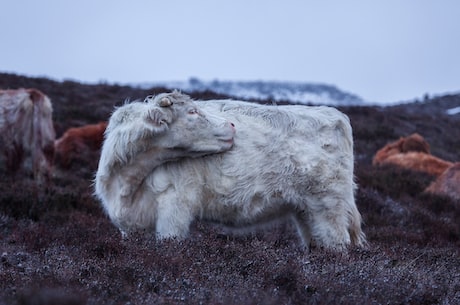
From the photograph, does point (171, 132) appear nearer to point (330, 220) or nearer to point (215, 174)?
point (215, 174)

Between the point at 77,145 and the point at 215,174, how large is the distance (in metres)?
8.74

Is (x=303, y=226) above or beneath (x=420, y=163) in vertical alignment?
above

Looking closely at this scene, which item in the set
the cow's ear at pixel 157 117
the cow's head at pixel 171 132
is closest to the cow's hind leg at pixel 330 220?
the cow's head at pixel 171 132

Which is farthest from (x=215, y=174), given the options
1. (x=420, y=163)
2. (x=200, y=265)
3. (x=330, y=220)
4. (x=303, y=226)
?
(x=420, y=163)

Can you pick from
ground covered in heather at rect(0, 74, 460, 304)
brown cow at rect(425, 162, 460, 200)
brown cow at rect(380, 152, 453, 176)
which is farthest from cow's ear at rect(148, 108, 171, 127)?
brown cow at rect(380, 152, 453, 176)

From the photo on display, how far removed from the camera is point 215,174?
6543mm

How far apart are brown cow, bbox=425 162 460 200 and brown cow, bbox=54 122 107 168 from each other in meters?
6.94

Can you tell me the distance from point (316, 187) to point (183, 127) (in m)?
1.37

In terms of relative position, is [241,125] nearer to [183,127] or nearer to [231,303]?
[183,127]

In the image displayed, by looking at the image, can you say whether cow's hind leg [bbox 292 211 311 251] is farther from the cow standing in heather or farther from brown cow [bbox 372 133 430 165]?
brown cow [bbox 372 133 430 165]

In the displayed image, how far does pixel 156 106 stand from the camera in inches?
261

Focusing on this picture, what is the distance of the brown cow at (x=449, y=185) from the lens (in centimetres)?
1221

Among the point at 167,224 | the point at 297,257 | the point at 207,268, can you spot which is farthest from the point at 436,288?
the point at 167,224

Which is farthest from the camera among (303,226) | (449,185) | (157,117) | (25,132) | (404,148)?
(404,148)
